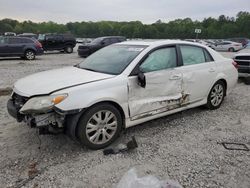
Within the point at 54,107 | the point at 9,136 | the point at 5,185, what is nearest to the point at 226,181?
the point at 54,107

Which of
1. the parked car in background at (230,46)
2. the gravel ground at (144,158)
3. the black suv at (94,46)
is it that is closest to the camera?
the gravel ground at (144,158)

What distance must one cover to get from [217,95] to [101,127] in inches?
119

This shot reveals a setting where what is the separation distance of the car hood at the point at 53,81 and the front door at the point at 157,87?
548 mm

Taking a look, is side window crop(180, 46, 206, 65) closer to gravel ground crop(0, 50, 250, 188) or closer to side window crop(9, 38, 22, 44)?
gravel ground crop(0, 50, 250, 188)

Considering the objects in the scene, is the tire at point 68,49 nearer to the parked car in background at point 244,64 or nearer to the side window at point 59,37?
the side window at point 59,37

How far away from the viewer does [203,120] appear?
4.80 m

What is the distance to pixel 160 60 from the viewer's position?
4.27 metres

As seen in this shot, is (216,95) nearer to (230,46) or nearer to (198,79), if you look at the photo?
(198,79)

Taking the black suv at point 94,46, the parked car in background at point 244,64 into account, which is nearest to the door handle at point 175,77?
the parked car in background at point 244,64

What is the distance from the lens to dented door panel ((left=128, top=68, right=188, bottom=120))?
385 cm

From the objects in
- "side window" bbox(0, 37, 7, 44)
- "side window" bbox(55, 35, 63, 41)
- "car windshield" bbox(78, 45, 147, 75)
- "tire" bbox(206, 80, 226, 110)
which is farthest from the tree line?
"car windshield" bbox(78, 45, 147, 75)

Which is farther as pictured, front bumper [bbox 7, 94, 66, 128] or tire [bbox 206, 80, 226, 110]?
tire [bbox 206, 80, 226, 110]

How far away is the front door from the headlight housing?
43.2 inches

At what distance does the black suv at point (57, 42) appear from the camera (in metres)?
20.5
